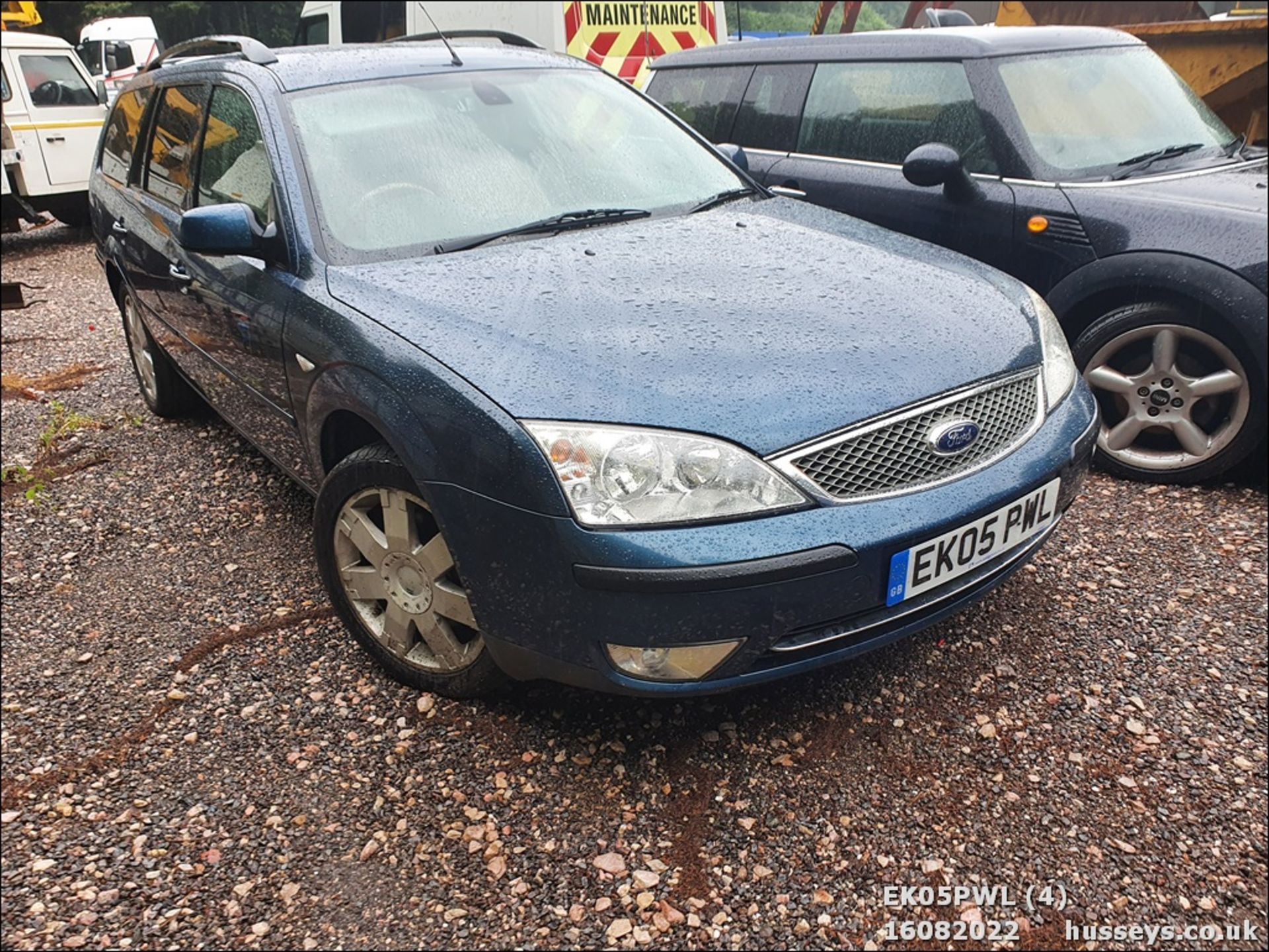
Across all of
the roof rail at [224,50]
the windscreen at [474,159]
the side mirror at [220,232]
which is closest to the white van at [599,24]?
the roof rail at [224,50]

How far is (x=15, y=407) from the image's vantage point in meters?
5.23

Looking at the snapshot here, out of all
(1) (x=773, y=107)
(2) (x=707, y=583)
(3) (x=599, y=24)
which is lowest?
(2) (x=707, y=583)

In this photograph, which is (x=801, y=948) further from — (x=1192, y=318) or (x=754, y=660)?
(x=1192, y=318)

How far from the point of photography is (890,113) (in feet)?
15.0

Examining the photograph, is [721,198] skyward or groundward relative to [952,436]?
skyward

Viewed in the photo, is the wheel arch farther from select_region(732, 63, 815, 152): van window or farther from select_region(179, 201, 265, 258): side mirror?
select_region(179, 201, 265, 258): side mirror

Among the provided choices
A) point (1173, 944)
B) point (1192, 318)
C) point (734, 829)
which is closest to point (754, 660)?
point (734, 829)

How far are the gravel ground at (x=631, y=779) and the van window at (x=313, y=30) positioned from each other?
9.60 meters

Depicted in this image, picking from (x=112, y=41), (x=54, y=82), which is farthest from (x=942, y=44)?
(x=112, y=41)

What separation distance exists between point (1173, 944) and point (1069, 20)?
9272 mm

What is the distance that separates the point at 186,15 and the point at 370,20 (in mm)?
27026

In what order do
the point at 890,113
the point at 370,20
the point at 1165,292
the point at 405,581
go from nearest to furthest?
the point at 405,581 → the point at 1165,292 → the point at 890,113 → the point at 370,20

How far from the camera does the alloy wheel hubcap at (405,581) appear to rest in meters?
2.44

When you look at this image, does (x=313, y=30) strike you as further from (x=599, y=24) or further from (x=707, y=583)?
(x=707, y=583)
